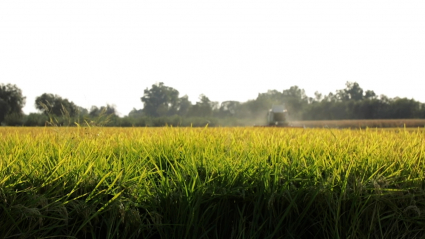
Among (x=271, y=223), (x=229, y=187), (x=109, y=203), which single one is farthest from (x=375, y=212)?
(x=109, y=203)

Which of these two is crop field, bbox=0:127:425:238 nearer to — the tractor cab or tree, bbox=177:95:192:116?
the tractor cab

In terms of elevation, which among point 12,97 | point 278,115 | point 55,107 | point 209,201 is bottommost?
point 209,201

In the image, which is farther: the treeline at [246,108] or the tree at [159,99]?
the tree at [159,99]

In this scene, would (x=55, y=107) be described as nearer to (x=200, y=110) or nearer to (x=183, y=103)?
(x=200, y=110)

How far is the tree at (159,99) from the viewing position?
99375 mm

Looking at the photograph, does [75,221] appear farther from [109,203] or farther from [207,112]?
[207,112]

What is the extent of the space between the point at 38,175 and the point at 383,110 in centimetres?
6502

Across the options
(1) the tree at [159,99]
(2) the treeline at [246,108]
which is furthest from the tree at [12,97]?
(1) the tree at [159,99]

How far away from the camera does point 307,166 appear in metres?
3.16

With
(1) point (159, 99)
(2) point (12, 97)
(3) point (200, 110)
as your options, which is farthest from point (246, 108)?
(2) point (12, 97)

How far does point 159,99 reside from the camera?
4040 inches

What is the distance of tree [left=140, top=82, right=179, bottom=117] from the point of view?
3912 inches

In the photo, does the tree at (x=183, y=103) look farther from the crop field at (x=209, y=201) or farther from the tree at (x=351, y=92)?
the crop field at (x=209, y=201)

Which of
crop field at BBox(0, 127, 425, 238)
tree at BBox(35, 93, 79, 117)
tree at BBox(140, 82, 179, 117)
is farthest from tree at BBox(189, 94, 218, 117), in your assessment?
crop field at BBox(0, 127, 425, 238)
